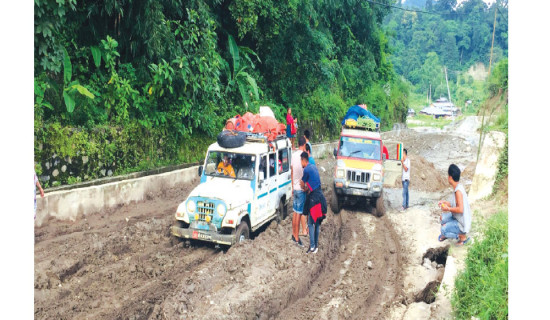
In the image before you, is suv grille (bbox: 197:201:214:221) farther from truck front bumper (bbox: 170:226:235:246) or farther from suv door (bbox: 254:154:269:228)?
suv door (bbox: 254:154:269:228)

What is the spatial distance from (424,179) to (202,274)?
49.5 ft

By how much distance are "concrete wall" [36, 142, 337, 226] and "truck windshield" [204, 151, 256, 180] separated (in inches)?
134

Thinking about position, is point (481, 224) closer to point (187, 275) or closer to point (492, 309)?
point (492, 309)

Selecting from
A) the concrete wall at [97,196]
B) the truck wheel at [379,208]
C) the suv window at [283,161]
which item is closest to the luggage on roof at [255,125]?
the suv window at [283,161]

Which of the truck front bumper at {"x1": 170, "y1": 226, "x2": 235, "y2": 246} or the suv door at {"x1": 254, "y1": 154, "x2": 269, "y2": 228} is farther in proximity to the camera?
the suv door at {"x1": 254, "y1": 154, "x2": 269, "y2": 228}

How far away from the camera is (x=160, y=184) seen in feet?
45.0

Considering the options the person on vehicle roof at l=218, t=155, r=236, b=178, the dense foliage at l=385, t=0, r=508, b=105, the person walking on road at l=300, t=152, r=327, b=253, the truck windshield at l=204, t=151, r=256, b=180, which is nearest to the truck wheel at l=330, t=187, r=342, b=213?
the person walking on road at l=300, t=152, r=327, b=253

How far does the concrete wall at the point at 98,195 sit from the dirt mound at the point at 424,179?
1012 centimetres

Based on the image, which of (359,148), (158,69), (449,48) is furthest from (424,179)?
(449,48)

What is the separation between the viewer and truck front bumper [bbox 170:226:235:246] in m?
8.68

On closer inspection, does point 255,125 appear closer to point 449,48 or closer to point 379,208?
point 379,208

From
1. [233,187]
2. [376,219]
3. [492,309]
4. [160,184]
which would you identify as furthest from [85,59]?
[492,309]

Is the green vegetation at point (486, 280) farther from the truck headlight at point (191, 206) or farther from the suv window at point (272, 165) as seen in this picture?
the truck headlight at point (191, 206)

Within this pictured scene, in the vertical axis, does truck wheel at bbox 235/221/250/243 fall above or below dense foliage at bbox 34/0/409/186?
below
